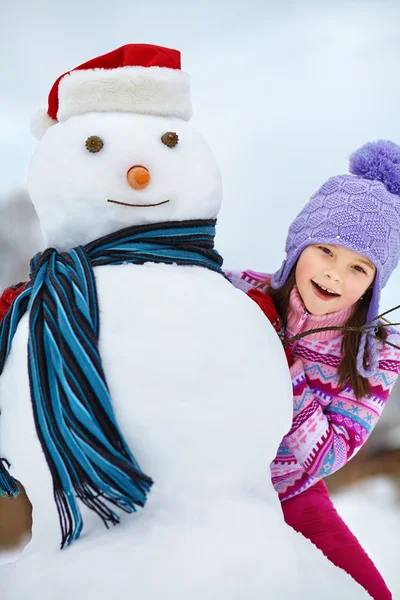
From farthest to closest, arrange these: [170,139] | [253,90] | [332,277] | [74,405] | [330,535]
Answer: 1. [253,90]
2. [330,535]
3. [332,277]
4. [170,139]
5. [74,405]

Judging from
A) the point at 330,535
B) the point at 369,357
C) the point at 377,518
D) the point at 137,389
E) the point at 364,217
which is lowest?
the point at 377,518

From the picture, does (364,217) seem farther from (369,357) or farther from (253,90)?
(253,90)

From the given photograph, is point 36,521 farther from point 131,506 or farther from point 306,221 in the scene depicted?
point 306,221

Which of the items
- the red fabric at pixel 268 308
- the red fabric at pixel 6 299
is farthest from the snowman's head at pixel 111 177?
the red fabric at pixel 268 308

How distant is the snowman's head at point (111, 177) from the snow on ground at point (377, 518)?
1131mm

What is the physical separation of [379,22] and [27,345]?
1.44 m

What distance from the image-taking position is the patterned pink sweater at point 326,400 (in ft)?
3.05

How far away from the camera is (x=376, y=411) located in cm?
99

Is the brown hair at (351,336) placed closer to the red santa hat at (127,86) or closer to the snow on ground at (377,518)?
the red santa hat at (127,86)

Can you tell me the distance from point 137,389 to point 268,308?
0.37 meters

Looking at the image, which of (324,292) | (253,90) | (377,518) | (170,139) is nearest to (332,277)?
(324,292)

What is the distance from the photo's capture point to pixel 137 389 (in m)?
0.60

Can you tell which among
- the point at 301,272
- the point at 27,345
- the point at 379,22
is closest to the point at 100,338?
the point at 27,345

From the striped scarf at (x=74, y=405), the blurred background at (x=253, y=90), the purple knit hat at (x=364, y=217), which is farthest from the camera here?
the blurred background at (x=253, y=90)
